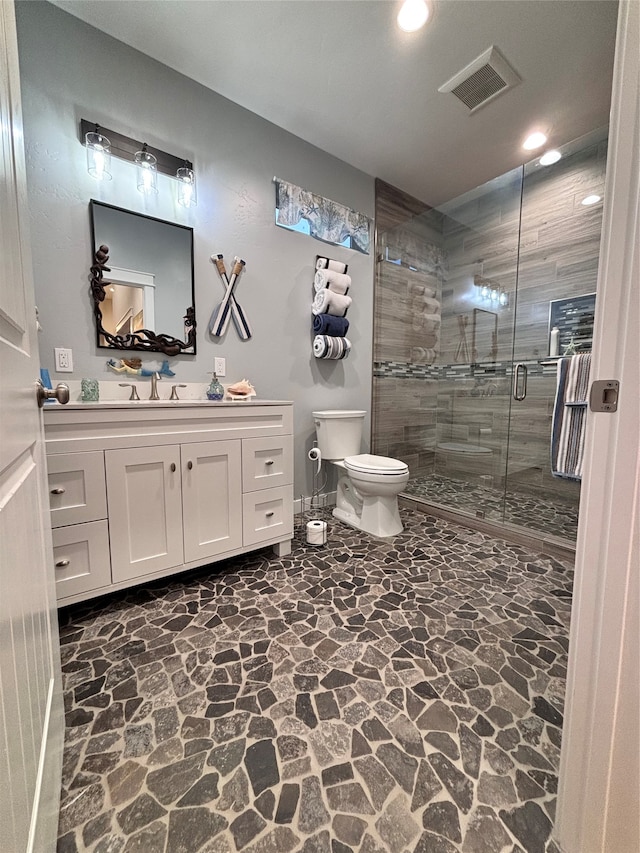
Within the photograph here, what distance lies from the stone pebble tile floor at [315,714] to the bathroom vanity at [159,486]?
22 cm

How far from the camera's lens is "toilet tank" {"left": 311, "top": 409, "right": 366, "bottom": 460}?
2385mm

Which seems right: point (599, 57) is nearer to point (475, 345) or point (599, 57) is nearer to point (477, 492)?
point (475, 345)

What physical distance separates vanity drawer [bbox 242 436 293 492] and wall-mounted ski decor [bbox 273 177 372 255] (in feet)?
4.96

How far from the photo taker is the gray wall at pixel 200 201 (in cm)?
A: 152

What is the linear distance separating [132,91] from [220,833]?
285 cm

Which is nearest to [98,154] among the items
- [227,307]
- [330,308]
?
[227,307]

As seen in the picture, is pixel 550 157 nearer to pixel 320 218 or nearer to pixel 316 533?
pixel 320 218

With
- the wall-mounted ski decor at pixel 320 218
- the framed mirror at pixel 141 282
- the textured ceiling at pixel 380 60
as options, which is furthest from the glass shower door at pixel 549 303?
the framed mirror at pixel 141 282

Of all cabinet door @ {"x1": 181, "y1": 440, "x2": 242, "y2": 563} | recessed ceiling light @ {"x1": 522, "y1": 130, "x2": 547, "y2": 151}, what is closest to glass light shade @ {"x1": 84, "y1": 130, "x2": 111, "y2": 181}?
cabinet door @ {"x1": 181, "y1": 440, "x2": 242, "y2": 563}

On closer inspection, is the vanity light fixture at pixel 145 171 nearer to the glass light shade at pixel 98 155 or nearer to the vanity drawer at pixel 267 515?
the glass light shade at pixel 98 155

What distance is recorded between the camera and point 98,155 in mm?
1623

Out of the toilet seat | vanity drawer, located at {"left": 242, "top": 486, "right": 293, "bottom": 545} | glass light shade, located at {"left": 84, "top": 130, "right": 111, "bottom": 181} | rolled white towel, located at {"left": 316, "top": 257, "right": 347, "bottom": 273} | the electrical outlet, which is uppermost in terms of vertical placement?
glass light shade, located at {"left": 84, "top": 130, "right": 111, "bottom": 181}

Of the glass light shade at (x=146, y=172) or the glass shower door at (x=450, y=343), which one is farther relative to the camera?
the glass shower door at (x=450, y=343)

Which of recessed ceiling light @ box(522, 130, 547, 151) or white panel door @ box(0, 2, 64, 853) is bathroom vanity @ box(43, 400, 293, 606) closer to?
white panel door @ box(0, 2, 64, 853)
